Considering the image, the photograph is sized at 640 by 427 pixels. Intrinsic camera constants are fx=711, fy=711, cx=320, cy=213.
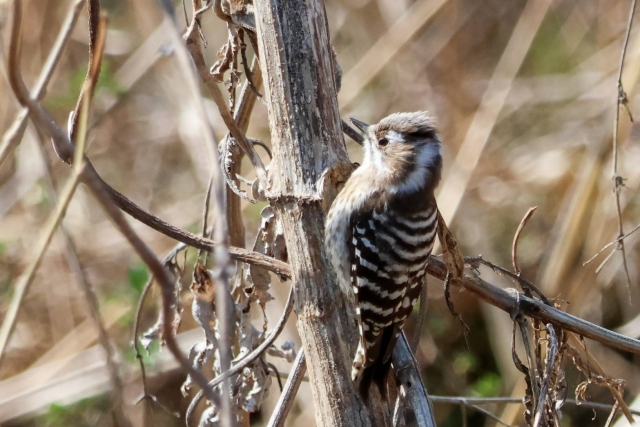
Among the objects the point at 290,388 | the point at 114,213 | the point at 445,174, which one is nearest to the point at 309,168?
the point at 290,388

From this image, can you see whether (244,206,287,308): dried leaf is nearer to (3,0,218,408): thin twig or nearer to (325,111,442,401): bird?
(325,111,442,401): bird

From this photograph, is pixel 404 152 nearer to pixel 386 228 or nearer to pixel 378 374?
pixel 386 228

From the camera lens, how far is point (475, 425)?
5832mm

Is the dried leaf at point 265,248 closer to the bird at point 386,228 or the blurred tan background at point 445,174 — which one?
the bird at point 386,228

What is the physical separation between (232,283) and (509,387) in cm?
336

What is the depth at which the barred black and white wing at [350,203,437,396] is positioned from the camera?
2.95 metres

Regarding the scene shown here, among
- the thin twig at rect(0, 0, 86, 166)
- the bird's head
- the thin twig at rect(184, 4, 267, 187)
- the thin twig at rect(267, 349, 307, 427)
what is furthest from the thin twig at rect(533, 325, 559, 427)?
the thin twig at rect(0, 0, 86, 166)

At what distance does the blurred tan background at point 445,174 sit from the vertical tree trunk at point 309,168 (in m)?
2.55

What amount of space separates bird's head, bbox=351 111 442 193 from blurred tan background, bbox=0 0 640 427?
162 centimetres

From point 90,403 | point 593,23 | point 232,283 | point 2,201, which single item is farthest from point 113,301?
point 593,23

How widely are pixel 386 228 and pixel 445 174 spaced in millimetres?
2429

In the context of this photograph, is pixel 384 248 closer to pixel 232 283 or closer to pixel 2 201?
pixel 232 283

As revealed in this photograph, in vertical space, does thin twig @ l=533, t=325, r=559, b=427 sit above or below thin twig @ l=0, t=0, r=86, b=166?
below

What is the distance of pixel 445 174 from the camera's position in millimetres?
5707
